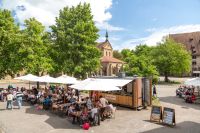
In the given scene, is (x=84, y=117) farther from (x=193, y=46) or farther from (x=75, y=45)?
(x=193, y=46)

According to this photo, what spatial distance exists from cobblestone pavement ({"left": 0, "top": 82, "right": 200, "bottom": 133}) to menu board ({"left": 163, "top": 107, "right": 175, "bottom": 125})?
418 mm

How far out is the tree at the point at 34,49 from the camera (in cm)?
3101

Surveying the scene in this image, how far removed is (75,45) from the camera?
122 ft

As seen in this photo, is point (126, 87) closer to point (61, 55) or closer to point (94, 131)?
point (94, 131)

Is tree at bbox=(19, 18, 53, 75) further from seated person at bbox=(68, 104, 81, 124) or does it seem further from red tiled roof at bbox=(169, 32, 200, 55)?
red tiled roof at bbox=(169, 32, 200, 55)

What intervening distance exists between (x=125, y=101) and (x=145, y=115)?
10.6ft

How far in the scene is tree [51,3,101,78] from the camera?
3728 cm

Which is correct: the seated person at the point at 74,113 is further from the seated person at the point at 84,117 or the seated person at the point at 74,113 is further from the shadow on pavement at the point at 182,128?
the shadow on pavement at the point at 182,128

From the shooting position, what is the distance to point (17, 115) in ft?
60.2

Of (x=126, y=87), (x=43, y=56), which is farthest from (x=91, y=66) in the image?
(x=126, y=87)

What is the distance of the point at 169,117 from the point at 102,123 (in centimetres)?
423

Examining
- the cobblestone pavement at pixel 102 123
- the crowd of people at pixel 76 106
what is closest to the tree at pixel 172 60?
the cobblestone pavement at pixel 102 123

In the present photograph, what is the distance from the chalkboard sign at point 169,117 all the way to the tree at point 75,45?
22.1 m

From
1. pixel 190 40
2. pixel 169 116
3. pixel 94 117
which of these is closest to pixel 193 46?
pixel 190 40
